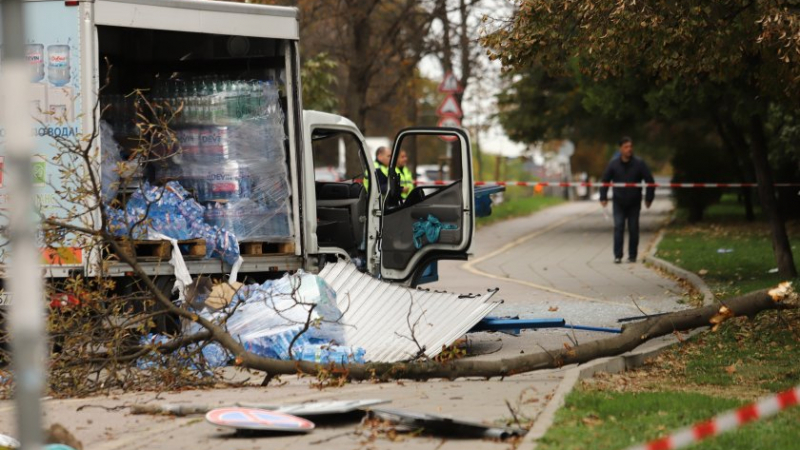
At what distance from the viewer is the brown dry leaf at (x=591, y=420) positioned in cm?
697

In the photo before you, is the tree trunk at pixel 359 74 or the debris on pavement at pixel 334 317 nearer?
the debris on pavement at pixel 334 317

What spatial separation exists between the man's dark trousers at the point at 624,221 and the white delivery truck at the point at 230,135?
327 inches

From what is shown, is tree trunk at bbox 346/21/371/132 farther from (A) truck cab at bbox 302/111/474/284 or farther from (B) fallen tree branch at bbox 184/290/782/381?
(B) fallen tree branch at bbox 184/290/782/381

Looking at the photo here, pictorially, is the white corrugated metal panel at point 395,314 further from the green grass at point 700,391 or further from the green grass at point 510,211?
the green grass at point 510,211

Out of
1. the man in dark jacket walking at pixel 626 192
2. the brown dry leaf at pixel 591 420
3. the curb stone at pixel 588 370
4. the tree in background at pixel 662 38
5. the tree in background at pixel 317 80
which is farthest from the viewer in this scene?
the tree in background at pixel 317 80

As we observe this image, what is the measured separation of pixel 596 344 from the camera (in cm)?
923

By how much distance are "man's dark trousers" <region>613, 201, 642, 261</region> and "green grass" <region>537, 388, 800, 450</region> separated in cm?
1312

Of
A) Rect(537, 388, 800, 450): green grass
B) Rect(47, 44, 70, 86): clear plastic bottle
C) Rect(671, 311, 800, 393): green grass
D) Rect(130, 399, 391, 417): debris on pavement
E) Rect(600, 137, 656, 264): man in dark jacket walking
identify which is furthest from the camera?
Rect(600, 137, 656, 264): man in dark jacket walking

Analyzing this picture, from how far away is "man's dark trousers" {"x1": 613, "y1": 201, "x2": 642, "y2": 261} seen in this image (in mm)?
20984

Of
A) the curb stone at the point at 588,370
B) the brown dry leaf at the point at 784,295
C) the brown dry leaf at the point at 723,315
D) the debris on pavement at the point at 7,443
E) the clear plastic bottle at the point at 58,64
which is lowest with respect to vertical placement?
the curb stone at the point at 588,370

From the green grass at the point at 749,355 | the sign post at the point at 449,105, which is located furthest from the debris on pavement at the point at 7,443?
the sign post at the point at 449,105

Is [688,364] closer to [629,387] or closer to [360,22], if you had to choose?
[629,387]

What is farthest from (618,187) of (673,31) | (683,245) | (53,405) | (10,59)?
(10,59)

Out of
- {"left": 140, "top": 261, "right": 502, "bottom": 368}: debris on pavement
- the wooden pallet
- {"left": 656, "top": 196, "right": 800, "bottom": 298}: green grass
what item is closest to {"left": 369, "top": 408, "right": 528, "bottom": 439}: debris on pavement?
{"left": 140, "top": 261, "right": 502, "bottom": 368}: debris on pavement
